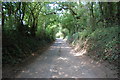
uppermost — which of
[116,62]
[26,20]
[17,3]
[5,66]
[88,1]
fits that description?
[88,1]

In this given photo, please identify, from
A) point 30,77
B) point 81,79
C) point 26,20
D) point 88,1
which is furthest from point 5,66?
point 88,1

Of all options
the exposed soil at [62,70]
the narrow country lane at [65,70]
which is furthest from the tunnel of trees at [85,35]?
the narrow country lane at [65,70]

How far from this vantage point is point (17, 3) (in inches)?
413

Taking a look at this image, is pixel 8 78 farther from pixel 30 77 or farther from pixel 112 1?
pixel 112 1

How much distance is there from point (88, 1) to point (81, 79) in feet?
39.6

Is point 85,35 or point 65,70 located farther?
point 85,35

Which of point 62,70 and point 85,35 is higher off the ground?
point 85,35

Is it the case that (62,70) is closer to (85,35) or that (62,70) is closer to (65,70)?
(65,70)

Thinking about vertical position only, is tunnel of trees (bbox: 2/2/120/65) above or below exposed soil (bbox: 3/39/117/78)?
above

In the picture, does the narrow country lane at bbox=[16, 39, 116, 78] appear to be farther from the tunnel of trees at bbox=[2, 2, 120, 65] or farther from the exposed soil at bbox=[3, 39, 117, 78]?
the tunnel of trees at bbox=[2, 2, 120, 65]

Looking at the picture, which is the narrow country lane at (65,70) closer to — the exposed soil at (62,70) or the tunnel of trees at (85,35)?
the exposed soil at (62,70)

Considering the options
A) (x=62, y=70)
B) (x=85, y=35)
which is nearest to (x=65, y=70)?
(x=62, y=70)

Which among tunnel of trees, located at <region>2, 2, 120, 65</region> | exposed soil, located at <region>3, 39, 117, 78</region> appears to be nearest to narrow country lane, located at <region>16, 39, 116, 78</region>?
exposed soil, located at <region>3, 39, 117, 78</region>

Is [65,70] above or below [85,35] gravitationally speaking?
below
